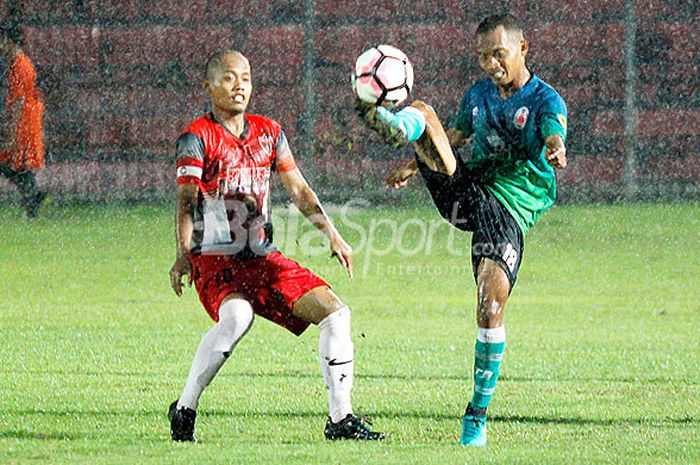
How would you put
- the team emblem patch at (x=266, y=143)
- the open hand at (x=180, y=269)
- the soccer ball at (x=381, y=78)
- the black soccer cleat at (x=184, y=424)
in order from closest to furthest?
the open hand at (x=180, y=269) → the black soccer cleat at (x=184, y=424) → the team emblem patch at (x=266, y=143) → the soccer ball at (x=381, y=78)

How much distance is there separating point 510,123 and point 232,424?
175 cm

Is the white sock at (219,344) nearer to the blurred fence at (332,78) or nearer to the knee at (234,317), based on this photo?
the knee at (234,317)

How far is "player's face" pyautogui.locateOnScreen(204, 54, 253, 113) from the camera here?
6.39 meters

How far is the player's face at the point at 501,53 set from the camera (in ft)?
21.8

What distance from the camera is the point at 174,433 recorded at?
6270 millimetres

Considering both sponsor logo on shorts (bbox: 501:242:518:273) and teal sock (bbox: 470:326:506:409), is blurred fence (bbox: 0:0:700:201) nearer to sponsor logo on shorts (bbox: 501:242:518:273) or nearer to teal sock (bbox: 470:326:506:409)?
sponsor logo on shorts (bbox: 501:242:518:273)

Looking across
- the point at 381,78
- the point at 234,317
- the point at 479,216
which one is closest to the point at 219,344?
the point at 234,317

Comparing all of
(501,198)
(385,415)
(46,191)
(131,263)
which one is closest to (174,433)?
(385,415)

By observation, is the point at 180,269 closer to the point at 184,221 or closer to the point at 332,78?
the point at 184,221

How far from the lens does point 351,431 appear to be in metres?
6.25

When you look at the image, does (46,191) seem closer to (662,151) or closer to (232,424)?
(662,151)

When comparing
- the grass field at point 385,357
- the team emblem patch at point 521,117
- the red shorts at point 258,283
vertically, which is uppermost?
the team emblem patch at point 521,117

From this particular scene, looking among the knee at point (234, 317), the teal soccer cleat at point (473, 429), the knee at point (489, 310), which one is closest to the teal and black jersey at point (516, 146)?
the knee at point (489, 310)

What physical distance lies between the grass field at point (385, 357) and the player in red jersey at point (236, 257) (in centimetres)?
22
